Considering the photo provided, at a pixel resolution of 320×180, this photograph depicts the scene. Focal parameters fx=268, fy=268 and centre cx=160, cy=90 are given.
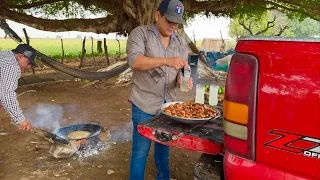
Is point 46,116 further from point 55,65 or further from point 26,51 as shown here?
point 26,51

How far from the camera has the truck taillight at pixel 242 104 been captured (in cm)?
135

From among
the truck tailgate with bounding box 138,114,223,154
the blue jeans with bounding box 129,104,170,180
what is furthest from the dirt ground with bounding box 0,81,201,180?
the truck tailgate with bounding box 138,114,223,154

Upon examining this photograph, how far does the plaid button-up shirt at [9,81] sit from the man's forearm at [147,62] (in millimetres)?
1434

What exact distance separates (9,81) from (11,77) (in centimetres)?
5

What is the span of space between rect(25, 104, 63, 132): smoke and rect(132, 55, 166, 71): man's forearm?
11.7 feet

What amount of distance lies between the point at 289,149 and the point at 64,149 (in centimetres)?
329

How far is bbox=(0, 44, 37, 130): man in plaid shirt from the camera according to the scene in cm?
280

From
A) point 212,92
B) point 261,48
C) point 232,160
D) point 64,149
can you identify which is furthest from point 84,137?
point 261,48

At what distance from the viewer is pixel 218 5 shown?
9.73 metres

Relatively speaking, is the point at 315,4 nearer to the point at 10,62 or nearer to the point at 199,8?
the point at 199,8

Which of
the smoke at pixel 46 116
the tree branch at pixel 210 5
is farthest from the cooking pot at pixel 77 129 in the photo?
the tree branch at pixel 210 5

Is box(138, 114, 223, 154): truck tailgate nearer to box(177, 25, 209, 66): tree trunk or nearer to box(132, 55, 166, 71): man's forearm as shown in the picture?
box(132, 55, 166, 71): man's forearm

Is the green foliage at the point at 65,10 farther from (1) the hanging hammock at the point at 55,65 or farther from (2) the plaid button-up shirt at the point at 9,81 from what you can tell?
(2) the plaid button-up shirt at the point at 9,81

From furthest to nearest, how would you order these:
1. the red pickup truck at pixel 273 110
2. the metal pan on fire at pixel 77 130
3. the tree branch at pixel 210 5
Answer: the tree branch at pixel 210 5, the metal pan on fire at pixel 77 130, the red pickup truck at pixel 273 110
